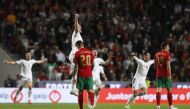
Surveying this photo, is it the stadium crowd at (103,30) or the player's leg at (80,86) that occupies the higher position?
the stadium crowd at (103,30)

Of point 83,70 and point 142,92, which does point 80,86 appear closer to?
point 83,70

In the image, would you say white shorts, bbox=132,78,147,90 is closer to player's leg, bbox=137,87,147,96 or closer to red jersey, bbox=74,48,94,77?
player's leg, bbox=137,87,147,96

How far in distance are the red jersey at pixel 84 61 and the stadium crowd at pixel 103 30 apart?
44.1ft

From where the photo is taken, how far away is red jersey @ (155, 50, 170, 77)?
22469 mm

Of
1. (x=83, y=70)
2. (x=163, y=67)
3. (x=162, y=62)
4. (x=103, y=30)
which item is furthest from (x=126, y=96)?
(x=83, y=70)

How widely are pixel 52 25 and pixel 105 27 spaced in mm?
2990

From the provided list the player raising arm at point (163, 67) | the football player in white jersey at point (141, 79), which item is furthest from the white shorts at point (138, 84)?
the player raising arm at point (163, 67)

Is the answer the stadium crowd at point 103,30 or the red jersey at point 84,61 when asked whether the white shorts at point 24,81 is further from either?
the red jersey at point 84,61

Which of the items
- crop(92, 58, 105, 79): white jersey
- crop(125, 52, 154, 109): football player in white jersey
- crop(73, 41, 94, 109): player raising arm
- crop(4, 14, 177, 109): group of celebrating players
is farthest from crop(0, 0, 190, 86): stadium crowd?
crop(73, 41, 94, 109): player raising arm

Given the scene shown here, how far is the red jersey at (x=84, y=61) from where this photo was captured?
20.2 metres

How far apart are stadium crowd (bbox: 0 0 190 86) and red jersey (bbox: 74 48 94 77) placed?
44.1ft

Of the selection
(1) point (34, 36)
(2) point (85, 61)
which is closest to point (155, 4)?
(1) point (34, 36)

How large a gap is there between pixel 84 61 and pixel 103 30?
52.6 feet

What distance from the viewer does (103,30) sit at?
36.3 metres
